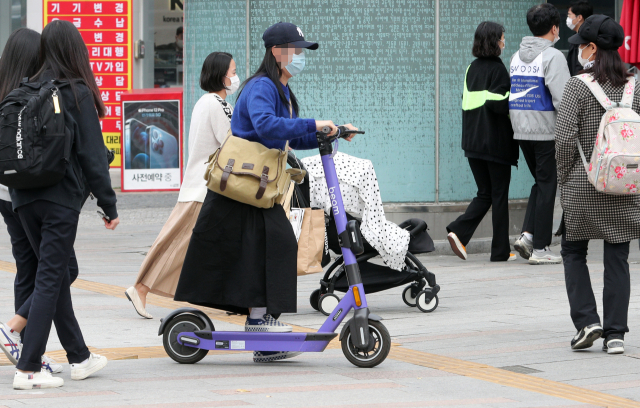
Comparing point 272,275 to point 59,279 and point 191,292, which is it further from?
point 59,279

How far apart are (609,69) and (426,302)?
6.99 ft

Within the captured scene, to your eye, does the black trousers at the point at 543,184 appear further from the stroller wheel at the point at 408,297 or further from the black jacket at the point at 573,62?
the stroller wheel at the point at 408,297

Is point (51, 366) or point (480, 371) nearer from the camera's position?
point (51, 366)

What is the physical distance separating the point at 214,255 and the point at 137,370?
0.68 m

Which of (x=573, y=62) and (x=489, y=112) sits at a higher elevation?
(x=573, y=62)

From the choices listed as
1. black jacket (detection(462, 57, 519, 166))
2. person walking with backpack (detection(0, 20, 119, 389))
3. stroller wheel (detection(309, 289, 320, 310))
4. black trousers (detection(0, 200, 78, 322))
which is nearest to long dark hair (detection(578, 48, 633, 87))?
stroller wheel (detection(309, 289, 320, 310))

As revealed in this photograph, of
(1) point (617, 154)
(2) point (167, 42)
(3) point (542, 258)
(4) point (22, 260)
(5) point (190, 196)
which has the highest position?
(2) point (167, 42)

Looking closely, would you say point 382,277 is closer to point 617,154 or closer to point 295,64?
point 617,154

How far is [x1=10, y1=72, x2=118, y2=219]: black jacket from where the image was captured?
4.62m

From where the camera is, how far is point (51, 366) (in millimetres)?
4906

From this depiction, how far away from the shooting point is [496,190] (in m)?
9.21

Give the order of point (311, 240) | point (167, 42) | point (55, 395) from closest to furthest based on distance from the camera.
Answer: point (55, 395) < point (311, 240) < point (167, 42)

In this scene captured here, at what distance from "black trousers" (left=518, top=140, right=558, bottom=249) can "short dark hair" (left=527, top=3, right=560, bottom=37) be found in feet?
3.15

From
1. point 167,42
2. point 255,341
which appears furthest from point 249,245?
point 167,42
